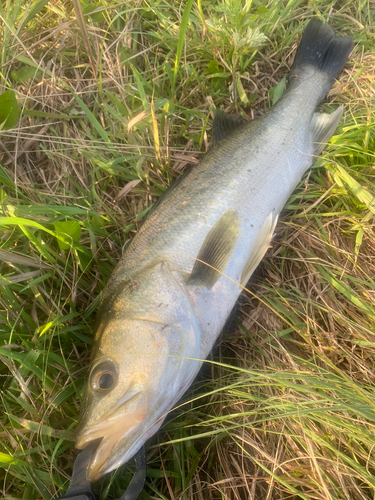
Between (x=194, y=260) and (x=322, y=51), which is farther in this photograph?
(x=322, y=51)

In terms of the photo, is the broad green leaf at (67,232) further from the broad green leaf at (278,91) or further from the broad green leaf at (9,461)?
the broad green leaf at (278,91)

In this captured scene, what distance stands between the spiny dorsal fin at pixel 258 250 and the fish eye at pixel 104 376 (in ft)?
3.02

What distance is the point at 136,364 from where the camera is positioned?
4.99 feet

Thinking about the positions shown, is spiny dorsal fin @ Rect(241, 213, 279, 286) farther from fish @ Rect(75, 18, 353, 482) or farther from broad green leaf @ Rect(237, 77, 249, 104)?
broad green leaf @ Rect(237, 77, 249, 104)

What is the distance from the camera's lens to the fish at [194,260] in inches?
58.5

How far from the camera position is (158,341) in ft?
5.23

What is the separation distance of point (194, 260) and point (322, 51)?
204cm

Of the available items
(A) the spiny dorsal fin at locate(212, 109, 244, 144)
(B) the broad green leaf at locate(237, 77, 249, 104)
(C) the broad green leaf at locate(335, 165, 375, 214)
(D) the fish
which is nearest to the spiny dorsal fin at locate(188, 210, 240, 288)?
(D) the fish

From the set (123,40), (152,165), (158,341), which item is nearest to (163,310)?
(158,341)

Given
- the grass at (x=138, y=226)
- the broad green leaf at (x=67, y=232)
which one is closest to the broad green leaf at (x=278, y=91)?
the grass at (x=138, y=226)

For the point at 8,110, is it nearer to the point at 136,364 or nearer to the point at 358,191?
the point at 136,364

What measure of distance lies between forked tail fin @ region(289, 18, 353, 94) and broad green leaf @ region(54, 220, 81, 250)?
79.0 inches

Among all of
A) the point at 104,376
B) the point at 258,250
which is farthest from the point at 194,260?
the point at 104,376

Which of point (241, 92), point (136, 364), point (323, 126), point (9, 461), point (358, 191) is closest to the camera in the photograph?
point (136, 364)
